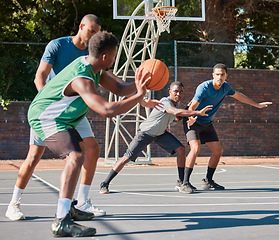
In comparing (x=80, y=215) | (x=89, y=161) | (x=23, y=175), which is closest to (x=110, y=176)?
(x=89, y=161)

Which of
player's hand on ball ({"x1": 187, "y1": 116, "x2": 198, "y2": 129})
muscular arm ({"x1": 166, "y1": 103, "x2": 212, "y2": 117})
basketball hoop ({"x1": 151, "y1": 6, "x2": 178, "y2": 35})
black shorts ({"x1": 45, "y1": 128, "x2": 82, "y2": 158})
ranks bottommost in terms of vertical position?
player's hand on ball ({"x1": 187, "y1": 116, "x2": 198, "y2": 129})

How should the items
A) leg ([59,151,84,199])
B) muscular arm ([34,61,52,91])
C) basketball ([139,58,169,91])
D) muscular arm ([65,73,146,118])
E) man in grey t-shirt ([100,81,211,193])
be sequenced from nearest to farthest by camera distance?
muscular arm ([65,73,146,118]), leg ([59,151,84,199]), basketball ([139,58,169,91]), muscular arm ([34,61,52,91]), man in grey t-shirt ([100,81,211,193])

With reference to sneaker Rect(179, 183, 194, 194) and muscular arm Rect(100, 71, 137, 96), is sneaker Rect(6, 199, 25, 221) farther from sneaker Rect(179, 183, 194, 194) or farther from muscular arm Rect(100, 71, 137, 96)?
sneaker Rect(179, 183, 194, 194)

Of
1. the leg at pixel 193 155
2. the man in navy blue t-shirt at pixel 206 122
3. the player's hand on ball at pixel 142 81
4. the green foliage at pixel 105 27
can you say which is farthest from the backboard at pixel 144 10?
the player's hand on ball at pixel 142 81

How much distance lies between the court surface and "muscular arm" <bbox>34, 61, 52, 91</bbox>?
1505 millimetres

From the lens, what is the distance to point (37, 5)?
18.0 metres

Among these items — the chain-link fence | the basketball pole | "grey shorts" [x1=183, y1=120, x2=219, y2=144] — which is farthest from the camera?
the chain-link fence

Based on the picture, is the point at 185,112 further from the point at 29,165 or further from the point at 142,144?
the point at 29,165

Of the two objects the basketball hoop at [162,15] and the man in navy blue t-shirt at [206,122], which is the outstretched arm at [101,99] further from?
the basketball hoop at [162,15]

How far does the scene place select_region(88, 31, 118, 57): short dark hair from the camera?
440cm

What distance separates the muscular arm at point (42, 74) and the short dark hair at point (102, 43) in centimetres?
114

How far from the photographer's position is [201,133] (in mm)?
8195

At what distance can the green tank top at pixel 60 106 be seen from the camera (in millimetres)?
4434

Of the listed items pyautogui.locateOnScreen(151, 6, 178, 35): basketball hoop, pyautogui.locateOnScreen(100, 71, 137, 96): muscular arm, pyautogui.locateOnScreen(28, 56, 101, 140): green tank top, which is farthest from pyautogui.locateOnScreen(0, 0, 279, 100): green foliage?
pyautogui.locateOnScreen(28, 56, 101, 140): green tank top
